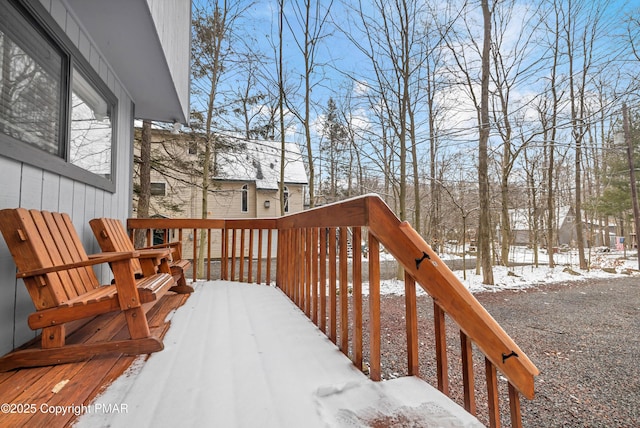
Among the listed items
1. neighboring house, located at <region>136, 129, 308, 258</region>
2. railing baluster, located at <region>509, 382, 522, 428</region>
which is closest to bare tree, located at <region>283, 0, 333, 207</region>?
neighboring house, located at <region>136, 129, 308, 258</region>

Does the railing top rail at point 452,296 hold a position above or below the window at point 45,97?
below

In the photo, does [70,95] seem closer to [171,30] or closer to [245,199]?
[171,30]

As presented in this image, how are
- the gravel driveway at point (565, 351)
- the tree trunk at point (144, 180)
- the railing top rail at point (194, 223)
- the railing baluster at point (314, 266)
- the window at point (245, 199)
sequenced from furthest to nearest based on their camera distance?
the window at point (245, 199) → the tree trunk at point (144, 180) → the railing top rail at point (194, 223) → the gravel driveway at point (565, 351) → the railing baluster at point (314, 266)

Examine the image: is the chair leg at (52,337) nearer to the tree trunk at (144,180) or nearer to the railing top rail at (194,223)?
the railing top rail at (194,223)

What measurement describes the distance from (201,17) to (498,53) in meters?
9.21

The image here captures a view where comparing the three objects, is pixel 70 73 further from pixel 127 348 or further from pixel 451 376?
pixel 451 376

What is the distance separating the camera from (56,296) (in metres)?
1.51

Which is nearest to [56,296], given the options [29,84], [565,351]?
[29,84]

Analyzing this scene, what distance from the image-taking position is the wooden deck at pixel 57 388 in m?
1.08

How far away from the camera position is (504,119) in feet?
31.1

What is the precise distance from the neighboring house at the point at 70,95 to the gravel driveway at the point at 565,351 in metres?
3.20

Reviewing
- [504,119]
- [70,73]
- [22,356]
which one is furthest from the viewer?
[504,119]

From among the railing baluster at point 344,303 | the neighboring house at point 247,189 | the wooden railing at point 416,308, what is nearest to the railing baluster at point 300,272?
the wooden railing at point 416,308

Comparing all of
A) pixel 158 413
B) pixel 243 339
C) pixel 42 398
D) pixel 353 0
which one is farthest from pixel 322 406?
pixel 353 0
